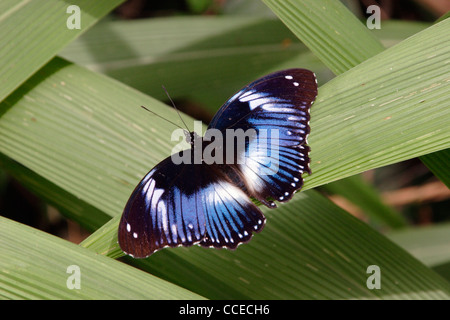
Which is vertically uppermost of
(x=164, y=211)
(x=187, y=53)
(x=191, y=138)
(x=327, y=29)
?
(x=187, y=53)

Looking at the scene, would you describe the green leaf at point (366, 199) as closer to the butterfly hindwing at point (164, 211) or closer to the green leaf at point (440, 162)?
the green leaf at point (440, 162)

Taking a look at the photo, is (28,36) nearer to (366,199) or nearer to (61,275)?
(61,275)

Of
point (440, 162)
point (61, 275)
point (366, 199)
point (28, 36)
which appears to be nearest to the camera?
point (61, 275)

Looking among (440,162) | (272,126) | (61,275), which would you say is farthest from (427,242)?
(61,275)

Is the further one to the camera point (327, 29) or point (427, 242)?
point (427, 242)

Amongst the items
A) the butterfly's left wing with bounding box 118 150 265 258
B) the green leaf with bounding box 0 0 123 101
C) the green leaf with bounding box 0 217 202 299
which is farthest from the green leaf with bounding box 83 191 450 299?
the green leaf with bounding box 0 0 123 101

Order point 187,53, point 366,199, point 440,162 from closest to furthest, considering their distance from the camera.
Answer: point 440,162, point 187,53, point 366,199

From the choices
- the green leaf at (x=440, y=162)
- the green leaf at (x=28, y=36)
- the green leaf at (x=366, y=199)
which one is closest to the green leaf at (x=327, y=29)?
the green leaf at (x=440, y=162)
